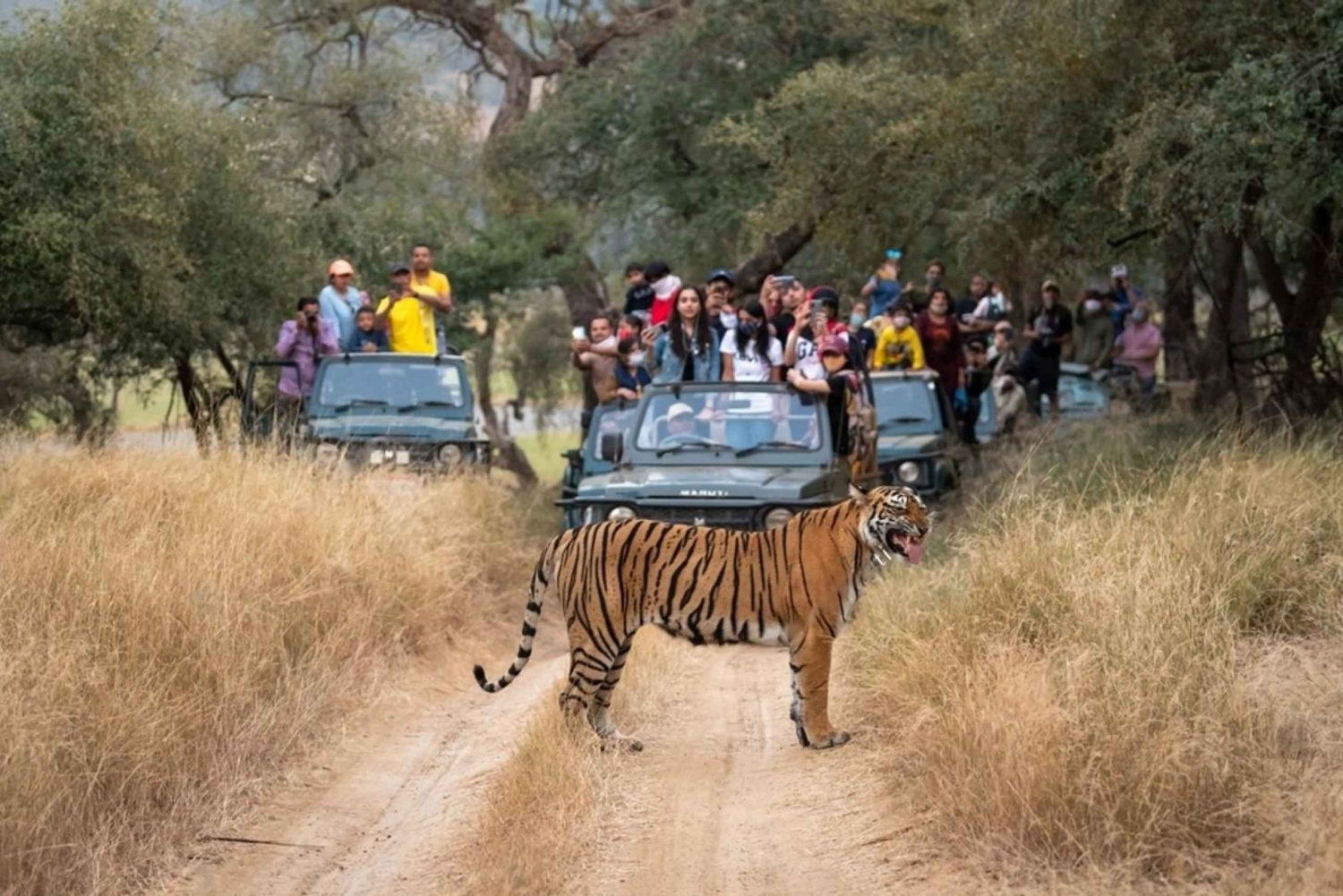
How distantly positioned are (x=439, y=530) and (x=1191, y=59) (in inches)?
251

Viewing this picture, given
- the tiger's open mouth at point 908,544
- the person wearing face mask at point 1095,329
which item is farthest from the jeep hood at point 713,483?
the person wearing face mask at point 1095,329

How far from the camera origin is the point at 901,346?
59.5ft

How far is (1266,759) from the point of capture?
22.5ft

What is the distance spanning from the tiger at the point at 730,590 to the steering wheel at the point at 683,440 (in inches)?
150

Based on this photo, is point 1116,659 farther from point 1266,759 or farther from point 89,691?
point 89,691

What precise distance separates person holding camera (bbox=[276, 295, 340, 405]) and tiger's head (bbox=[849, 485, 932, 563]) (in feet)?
29.5

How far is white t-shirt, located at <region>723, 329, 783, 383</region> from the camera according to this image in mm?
14328

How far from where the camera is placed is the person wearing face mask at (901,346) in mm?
18062

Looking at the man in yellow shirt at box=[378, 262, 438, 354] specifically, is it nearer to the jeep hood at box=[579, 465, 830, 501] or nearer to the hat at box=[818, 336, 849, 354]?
the jeep hood at box=[579, 465, 830, 501]

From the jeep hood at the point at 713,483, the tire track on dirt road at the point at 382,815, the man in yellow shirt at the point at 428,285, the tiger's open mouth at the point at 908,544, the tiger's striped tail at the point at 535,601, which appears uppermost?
the man in yellow shirt at the point at 428,285

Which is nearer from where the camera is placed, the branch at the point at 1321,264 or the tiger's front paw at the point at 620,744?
the tiger's front paw at the point at 620,744

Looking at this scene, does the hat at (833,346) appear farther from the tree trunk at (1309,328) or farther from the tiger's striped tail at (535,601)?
the tree trunk at (1309,328)

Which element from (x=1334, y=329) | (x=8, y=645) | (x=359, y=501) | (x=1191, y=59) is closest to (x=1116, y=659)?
(x=8, y=645)

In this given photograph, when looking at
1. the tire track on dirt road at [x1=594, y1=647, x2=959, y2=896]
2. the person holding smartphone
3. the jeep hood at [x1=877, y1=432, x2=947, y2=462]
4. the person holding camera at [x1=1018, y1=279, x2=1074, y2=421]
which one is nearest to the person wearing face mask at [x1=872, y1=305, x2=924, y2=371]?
the jeep hood at [x1=877, y1=432, x2=947, y2=462]
